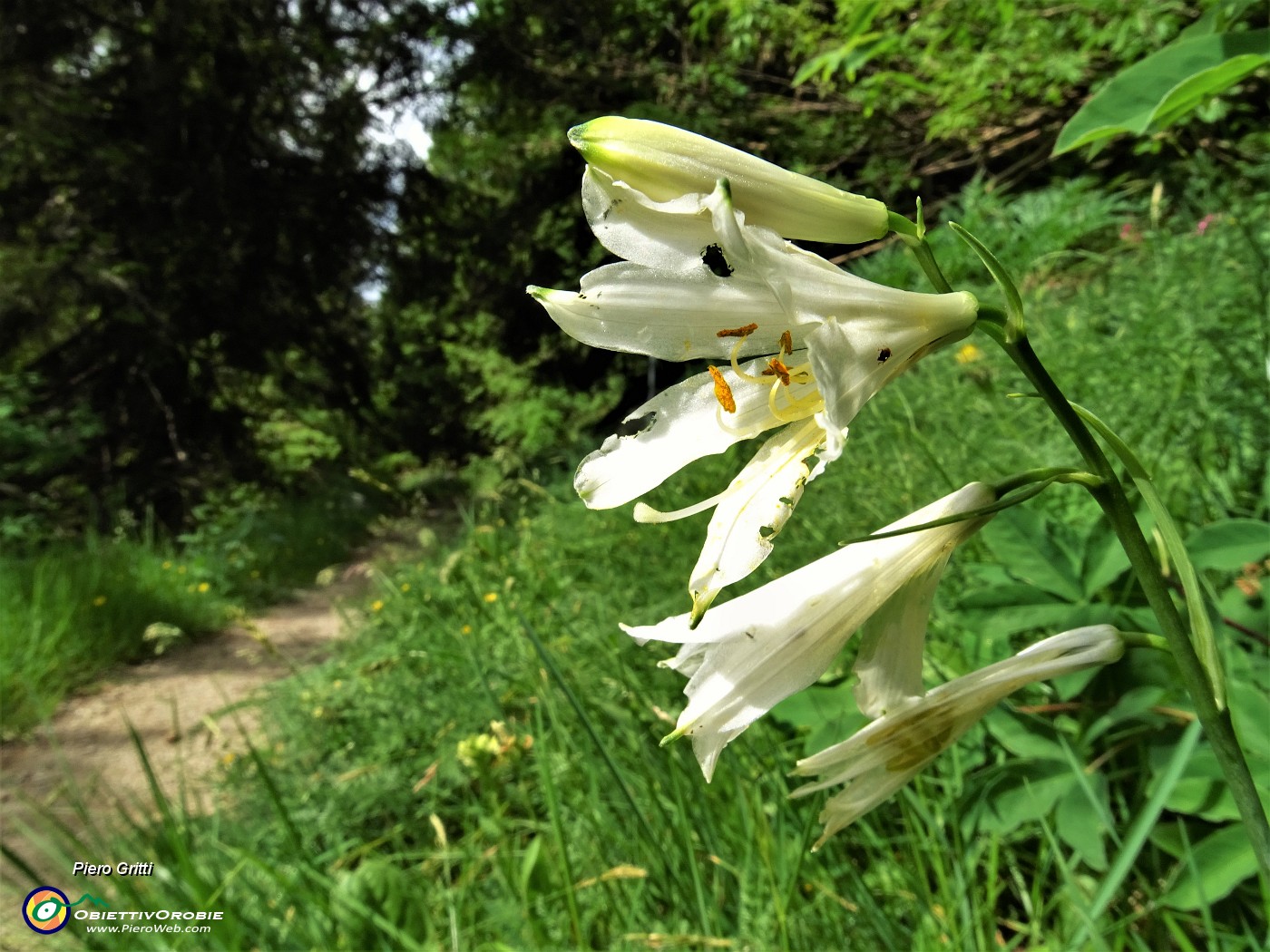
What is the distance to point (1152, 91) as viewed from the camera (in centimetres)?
113

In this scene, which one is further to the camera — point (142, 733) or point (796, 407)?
point (142, 733)

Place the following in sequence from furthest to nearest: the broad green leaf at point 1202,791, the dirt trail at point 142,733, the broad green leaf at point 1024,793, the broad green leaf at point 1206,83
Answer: the dirt trail at point 142,733 < the broad green leaf at point 1024,793 < the broad green leaf at point 1202,791 < the broad green leaf at point 1206,83

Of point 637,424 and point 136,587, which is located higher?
point 637,424

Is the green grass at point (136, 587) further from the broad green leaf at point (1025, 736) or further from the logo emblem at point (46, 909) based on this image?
the broad green leaf at point (1025, 736)

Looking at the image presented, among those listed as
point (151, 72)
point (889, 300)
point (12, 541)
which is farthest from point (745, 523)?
point (151, 72)

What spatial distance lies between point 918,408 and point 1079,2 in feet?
9.99

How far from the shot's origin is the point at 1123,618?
131cm

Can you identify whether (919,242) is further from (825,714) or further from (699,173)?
(825,714)

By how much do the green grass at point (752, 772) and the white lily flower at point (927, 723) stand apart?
1.34ft

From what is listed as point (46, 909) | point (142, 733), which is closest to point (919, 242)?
point (46, 909)

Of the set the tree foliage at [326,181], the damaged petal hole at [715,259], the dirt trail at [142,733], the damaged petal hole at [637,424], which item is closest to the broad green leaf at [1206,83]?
the damaged petal hole at [715,259]

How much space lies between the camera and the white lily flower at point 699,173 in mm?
599
